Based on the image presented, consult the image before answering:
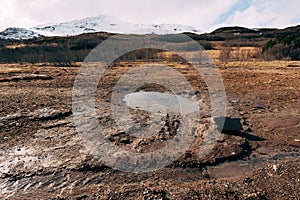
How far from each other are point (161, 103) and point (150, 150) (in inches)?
131

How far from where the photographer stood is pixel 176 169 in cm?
398

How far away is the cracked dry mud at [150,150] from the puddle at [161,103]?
51 centimetres

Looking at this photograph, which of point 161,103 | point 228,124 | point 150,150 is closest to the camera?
point 150,150

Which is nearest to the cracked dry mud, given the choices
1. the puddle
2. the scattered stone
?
the scattered stone

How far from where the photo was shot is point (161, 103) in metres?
7.71

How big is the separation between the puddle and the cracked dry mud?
1.66 feet

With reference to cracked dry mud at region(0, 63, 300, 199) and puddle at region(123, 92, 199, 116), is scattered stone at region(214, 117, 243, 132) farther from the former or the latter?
puddle at region(123, 92, 199, 116)

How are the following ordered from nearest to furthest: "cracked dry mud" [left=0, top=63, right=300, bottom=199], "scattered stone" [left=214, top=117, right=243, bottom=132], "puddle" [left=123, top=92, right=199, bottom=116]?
"cracked dry mud" [left=0, top=63, right=300, bottom=199] < "scattered stone" [left=214, top=117, right=243, bottom=132] < "puddle" [left=123, top=92, right=199, bottom=116]

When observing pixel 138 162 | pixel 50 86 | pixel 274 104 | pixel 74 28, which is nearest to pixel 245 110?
pixel 274 104

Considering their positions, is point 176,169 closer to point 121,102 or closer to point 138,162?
point 138,162

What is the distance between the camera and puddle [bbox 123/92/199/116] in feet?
22.8

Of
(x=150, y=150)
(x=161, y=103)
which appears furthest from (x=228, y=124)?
(x=161, y=103)

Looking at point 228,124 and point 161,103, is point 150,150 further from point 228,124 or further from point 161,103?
point 161,103

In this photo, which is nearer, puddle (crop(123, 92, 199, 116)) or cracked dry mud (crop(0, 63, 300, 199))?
cracked dry mud (crop(0, 63, 300, 199))
